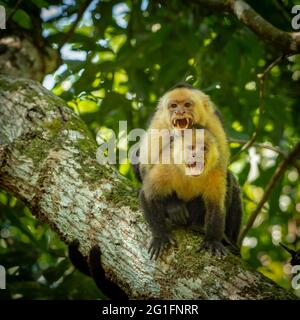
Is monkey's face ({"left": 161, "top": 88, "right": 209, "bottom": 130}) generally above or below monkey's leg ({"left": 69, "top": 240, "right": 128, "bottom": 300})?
above

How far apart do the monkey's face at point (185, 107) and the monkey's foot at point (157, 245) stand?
1.21 meters

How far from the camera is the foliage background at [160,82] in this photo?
5543mm

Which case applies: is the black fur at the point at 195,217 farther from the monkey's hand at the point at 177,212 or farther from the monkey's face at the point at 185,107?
the monkey's face at the point at 185,107

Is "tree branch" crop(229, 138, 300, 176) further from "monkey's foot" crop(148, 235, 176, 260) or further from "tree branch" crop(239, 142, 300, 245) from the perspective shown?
"monkey's foot" crop(148, 235, 176, 260)

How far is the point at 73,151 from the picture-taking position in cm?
408

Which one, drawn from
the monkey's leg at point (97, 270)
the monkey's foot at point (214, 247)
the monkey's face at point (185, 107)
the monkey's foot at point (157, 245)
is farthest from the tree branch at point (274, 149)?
the monkey's leg at point (97, 270)

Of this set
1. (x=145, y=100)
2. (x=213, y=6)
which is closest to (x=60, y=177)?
(x=213, y=6)

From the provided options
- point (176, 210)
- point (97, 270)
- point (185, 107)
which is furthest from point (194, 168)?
point (97, 270)

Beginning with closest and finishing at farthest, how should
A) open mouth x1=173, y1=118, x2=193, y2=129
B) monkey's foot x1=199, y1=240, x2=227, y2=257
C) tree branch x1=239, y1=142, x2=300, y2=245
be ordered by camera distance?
monkey's foot x1=199, y1=240, x2=227, y2=257
open mouth x1=173, y1=118, x2=193, y2=129
tree branch x1=239, y1=142, x2=300, y2=245

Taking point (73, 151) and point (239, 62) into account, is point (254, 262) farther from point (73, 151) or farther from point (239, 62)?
point (73, 151)

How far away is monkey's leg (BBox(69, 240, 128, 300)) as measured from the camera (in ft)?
11.8

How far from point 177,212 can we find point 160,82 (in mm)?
2895

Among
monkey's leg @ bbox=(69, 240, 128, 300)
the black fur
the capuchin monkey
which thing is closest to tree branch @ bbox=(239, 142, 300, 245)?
the black fur

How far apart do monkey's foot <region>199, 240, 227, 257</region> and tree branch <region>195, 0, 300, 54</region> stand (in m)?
1.64
